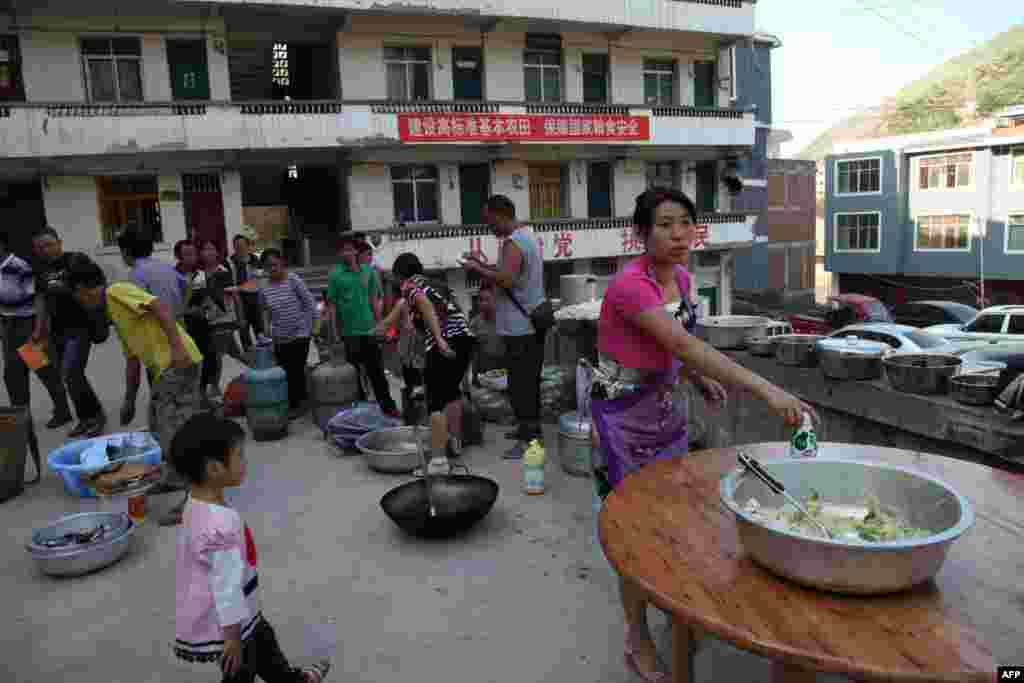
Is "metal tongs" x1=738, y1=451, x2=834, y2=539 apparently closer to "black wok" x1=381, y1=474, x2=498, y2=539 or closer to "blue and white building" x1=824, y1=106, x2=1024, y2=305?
"black wok" x1=381, y1=474, x2=498, y2=539

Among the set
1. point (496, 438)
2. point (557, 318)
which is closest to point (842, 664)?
point (496, 438)

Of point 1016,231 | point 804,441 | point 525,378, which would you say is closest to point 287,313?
point 525,378

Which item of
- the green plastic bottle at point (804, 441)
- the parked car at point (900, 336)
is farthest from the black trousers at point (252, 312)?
the parked car at point (900, 336)

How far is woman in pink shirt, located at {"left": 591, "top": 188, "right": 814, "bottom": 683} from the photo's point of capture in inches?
92.5

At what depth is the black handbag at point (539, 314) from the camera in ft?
16.9

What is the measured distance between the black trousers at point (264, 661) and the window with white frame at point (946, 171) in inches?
1173

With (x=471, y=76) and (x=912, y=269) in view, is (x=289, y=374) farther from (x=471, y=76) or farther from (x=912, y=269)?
(x=912, y=269)

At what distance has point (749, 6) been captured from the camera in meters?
23.5

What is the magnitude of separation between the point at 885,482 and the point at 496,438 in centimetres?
406

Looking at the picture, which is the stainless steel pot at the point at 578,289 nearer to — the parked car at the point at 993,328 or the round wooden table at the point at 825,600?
the round wooden table at the point at 825,600

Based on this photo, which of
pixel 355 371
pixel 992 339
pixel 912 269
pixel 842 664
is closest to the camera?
pixel 842 664

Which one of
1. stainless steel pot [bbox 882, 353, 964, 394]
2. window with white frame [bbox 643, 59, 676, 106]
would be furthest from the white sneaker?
window with white frame [bbox 643, 59, 676, 106]

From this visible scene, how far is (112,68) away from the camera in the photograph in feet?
55.0

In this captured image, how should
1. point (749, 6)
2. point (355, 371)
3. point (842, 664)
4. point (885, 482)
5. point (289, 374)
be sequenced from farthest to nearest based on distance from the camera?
point (749, 6), point (289, 374), point (355, 371), point (885, 482), point (842, 664)
